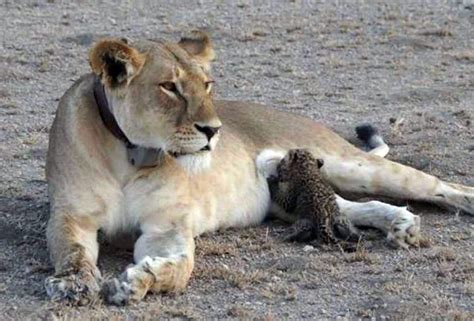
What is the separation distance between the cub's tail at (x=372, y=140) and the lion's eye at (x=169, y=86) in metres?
2.14

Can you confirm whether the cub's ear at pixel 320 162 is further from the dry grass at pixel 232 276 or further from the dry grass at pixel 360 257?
the dry grass at pixel 232 276

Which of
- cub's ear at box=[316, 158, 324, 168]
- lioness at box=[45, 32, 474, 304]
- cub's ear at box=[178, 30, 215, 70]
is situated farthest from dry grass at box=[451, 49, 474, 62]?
cub's ear at box=[178, 30, 215, 70]

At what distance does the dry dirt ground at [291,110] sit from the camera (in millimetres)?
4445

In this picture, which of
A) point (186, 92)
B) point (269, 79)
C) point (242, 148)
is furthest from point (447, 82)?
point (186, 92)

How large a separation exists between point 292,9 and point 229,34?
1.89m

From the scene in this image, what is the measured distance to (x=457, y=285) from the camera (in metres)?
4.63

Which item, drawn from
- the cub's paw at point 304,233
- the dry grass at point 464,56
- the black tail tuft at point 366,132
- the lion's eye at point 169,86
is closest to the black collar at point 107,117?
the lion's eye at point 169,86

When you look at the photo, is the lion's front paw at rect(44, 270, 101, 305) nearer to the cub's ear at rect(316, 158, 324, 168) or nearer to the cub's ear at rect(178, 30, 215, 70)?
the cub's ear at rect(178, 30, 215, 70)

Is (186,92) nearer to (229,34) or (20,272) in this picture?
(20,272)

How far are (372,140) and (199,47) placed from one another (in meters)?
1.93

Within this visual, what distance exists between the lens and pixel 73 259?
4.49 meters

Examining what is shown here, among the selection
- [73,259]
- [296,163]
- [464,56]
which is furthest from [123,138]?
[464,56]

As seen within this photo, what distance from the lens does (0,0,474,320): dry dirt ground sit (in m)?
4.45

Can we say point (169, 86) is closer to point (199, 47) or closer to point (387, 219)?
point (199, 47)
